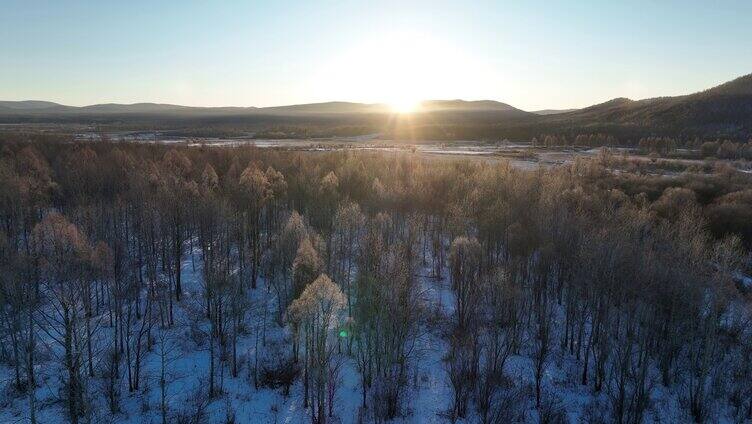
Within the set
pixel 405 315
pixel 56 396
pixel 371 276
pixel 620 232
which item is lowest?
pixel 56 396

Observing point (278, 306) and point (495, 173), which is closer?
point (278, 306)

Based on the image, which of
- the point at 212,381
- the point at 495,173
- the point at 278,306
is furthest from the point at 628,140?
the point at 212,381

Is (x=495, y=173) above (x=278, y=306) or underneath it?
above

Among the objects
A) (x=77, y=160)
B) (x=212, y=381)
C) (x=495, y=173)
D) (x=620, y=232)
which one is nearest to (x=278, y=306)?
(x=212, y=381)

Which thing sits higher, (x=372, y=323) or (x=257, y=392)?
(x=372, y=323)

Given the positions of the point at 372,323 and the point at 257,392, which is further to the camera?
the point at 257,392

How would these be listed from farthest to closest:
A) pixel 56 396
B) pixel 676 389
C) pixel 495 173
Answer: pixel 495 173 → pixel 676 389 → pixel 56 396

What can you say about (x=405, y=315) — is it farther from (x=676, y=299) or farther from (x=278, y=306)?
(x=676, y=299)

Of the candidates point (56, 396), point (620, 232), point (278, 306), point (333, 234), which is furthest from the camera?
point (333, 234)
